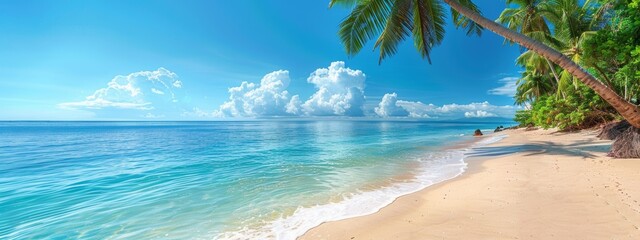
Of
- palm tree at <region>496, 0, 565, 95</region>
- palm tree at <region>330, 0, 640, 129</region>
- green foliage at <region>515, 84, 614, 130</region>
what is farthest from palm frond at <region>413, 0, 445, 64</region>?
green foliage at <region>515, 84, 614, 130</region>

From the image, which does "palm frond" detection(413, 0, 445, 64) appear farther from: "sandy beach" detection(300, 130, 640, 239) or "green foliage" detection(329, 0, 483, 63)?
"sandy beach" detection(300, 130, 640, 239)

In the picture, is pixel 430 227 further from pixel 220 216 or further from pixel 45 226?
pixel 45 226

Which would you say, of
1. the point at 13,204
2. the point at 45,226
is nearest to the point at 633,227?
the point at 45,226

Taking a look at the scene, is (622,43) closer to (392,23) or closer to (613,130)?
(392,23)

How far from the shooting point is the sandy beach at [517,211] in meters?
3.54

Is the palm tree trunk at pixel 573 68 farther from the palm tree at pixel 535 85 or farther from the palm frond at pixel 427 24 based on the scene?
the palm tree at pixel 535 85

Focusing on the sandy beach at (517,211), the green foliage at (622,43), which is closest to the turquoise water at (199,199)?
the sandy beach at (517,211)

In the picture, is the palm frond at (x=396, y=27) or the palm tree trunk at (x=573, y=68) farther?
the palm frond at (x=396, y=27)

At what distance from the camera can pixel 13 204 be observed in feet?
23.1

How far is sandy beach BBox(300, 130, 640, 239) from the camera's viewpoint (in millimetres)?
3541

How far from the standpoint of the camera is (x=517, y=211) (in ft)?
14.1

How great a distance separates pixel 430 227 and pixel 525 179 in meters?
4.31

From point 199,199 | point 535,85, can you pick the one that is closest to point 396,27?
point 199,199

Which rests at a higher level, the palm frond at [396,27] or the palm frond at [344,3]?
the palm frond at [344,3]
